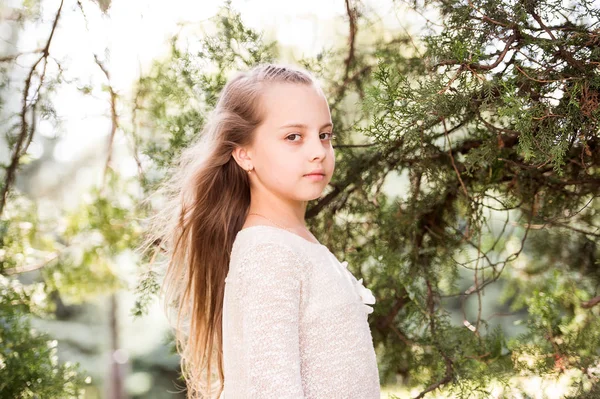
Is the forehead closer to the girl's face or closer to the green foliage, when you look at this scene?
the girl's face

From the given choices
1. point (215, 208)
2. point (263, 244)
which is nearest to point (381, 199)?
point (215, 208)

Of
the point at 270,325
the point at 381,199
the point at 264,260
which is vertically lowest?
the point at 270,325

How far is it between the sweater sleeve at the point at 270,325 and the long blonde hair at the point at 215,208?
1.04 feet

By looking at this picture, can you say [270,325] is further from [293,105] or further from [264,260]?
[293,105]

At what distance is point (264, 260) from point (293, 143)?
0.29 m

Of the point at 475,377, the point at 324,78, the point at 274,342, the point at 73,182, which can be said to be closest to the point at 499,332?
the point at 475,377

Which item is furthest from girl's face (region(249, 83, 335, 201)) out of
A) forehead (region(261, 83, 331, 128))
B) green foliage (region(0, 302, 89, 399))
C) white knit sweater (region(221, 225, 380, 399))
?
green foliage (region(0, 302, 89, 399))

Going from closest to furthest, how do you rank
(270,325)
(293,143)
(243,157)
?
1. (270,325)
2. (293,143)
3. (243,157)

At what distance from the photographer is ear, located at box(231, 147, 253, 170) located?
1.64 metres

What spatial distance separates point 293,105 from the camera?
5.15ft

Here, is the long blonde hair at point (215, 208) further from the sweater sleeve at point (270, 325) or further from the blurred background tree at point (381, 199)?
the sweater sleeve at point (270, 325)

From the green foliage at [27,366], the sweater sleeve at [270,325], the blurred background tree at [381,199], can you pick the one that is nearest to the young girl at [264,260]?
the sweater sleeve at [270,325]

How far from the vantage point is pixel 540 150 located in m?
1.38

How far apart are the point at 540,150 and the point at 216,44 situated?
1.02 meters
